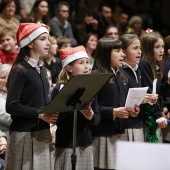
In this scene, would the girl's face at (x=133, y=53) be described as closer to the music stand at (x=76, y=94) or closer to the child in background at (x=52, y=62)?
the music stand at (x=76, y=94)

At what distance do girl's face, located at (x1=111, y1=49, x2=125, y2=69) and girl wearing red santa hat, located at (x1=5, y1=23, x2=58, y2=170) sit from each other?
785mm

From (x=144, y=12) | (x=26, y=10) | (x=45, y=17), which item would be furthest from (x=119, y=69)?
(x=144, y=12)

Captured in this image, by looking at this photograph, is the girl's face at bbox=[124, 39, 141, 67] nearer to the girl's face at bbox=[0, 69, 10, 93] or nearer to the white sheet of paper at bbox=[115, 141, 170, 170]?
the girl's face at bbox=[0, 69, 10, 93]

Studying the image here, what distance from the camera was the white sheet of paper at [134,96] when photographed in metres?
4.20

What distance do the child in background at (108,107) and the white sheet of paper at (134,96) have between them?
0.15 meters

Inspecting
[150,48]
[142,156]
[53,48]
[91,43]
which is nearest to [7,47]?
[53,48]

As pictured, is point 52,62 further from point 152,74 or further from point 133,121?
point 133,121

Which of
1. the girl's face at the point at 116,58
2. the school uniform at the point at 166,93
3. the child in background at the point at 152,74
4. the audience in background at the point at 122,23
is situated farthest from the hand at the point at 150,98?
the audience in background at the point at 122,23

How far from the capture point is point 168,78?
17.1ft

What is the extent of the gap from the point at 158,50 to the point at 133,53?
16.6 inches

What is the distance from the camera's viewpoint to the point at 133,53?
4.91 m

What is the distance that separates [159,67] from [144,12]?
7518mm

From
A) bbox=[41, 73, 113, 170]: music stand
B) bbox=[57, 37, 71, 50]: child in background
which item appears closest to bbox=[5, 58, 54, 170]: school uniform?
bbox=[41, 73, 113, 170]: music stand

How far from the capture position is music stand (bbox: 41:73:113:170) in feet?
11.8
